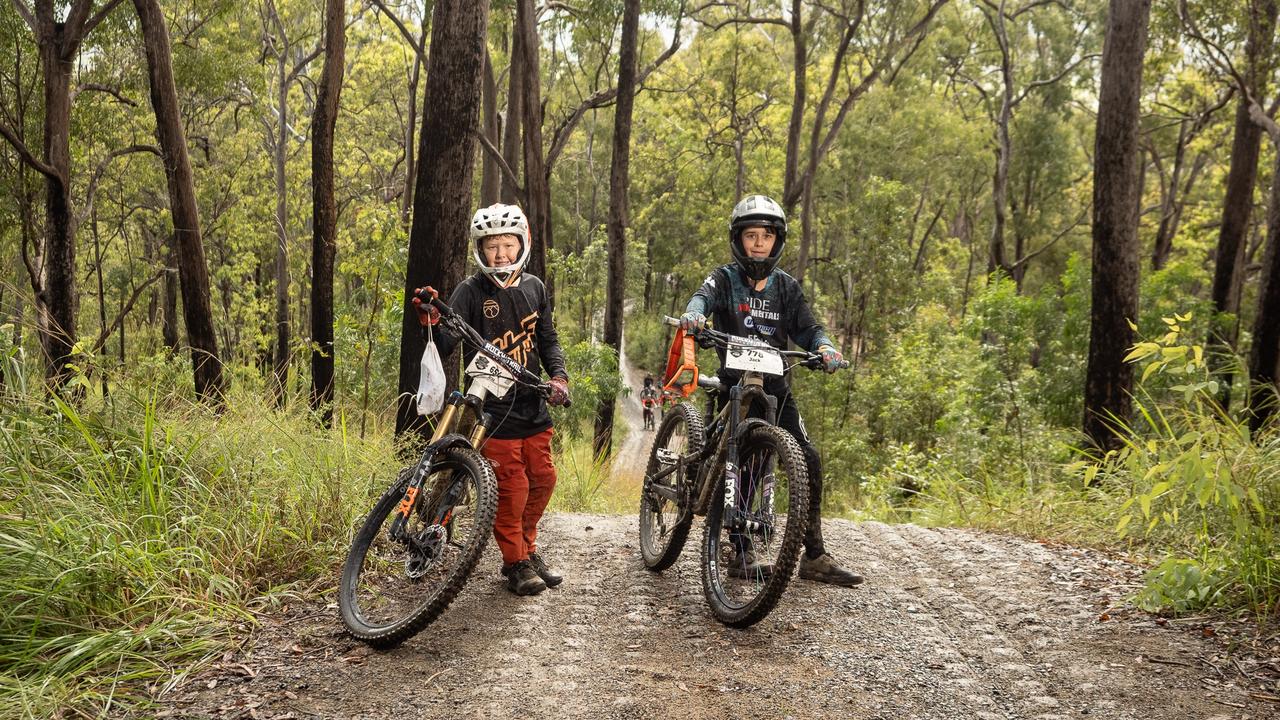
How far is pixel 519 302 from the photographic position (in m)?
5.32

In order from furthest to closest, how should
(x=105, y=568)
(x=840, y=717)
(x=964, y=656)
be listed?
(x=964, y=656) < (x=105, y=568) < (x=840, y=717)

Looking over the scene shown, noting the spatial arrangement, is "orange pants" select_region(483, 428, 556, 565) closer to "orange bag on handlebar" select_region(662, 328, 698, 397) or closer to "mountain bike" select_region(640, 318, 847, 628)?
"orange bag on handlebar" select_region(662, 328, 698, 397)

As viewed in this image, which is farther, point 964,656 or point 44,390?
point 44,390

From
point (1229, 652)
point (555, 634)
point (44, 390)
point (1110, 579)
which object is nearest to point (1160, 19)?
point (1110, 579)

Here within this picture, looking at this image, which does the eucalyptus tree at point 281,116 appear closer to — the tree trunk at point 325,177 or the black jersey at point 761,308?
the tree trunk at point 325,177

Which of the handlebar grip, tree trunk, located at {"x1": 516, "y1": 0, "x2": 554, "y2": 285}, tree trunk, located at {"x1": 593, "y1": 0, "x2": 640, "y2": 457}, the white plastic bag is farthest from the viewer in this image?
tree trunk, located at {"x1": 593, "y1": 0, "x2": 640, "y2": 457}

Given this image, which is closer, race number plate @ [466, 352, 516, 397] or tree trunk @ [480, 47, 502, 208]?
race number plate @ [466, 352, 516, 397]

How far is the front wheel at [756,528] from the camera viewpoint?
448cm

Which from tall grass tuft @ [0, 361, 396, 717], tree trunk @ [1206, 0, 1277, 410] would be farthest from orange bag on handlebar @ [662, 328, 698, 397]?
tree trunk @ [1206, 0, 1277, 410]

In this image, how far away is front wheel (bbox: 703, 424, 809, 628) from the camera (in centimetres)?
448

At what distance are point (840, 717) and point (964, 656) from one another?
1.04 meters

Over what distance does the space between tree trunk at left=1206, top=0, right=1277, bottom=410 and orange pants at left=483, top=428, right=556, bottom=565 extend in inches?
503

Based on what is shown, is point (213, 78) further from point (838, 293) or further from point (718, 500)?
point (838, 293)

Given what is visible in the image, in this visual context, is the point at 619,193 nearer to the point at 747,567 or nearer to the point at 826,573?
the point at 826,573
